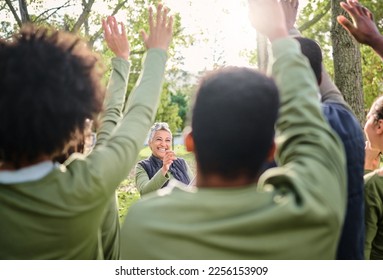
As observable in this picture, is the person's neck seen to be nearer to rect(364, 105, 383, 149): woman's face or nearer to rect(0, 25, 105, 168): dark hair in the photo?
rect(0, 25, 105, 168): dark hair

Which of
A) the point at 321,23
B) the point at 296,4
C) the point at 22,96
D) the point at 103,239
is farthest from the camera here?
the point at 321,23

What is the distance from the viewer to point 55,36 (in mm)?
1739

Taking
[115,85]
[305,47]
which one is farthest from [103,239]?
[305,47]

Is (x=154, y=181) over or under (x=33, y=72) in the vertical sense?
under

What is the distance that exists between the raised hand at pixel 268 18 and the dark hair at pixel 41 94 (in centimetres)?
56

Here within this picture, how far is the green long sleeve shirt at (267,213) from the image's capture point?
1249 millimetres

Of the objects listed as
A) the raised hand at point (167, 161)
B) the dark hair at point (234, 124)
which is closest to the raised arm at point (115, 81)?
the dark hair at point (234, 124)

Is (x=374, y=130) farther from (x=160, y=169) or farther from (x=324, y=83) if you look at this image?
(x=160, y=169)

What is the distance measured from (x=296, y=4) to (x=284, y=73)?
3.07ft

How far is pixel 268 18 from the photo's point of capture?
157 centimetres

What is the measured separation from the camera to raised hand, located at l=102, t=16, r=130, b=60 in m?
2.27

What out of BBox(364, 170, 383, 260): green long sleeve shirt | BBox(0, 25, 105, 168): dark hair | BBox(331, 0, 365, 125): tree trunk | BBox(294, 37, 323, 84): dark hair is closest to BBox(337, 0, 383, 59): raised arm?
BBox(294, 37, 323, 84): dark hair

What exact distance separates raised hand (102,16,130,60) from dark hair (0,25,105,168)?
1.78 feet

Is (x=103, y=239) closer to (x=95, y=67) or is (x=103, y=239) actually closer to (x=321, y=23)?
(x=95, y=67)
